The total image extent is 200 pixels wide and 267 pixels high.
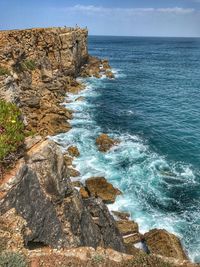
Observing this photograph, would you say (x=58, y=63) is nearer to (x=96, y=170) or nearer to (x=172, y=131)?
(x=172, y=131)

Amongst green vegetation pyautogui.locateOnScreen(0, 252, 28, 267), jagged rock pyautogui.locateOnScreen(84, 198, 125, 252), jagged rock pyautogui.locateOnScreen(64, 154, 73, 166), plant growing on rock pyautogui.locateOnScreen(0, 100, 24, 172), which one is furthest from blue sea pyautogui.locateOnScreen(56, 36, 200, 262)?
green vegetation pyautogui.locateOnScreen(0, 252, 28, 267)

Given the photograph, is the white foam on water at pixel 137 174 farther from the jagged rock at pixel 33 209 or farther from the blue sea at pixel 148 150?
the jagged rock at pixel 33 209

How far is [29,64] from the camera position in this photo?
197 feet

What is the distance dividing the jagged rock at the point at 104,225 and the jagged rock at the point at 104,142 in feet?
57.0

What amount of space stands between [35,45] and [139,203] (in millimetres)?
49075

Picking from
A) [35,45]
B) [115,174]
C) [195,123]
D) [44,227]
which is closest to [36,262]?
[44,227]

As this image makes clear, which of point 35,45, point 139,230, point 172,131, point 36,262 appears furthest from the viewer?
point 35,45

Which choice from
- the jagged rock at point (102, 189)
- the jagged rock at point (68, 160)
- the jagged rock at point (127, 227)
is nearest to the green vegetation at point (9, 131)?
the jagged rock at point (127, 227)

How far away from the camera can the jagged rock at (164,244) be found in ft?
75.1

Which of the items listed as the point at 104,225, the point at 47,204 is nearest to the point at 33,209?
the point at 47,204

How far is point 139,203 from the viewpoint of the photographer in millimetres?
30547

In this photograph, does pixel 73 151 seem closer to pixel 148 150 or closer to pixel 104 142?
pixel 104 142

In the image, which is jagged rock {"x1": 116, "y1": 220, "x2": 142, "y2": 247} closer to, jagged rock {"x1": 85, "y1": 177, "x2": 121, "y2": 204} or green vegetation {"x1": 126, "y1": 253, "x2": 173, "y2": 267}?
jagged rock {"x1": 85, "y1": 177, "x2": 121, "y2": 204}

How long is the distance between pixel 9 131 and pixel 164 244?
15042 millimetres
